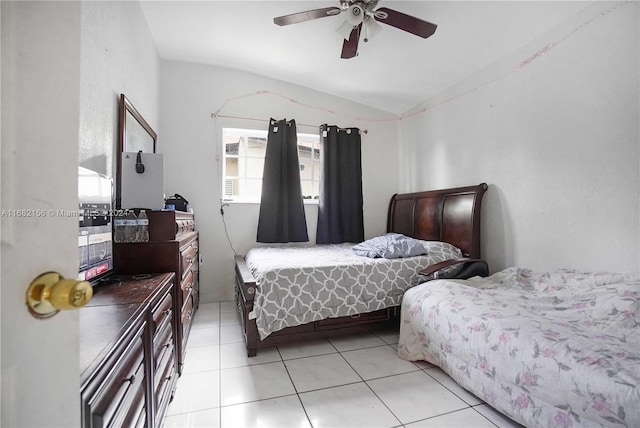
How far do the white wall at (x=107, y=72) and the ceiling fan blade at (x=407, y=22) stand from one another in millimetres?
1741

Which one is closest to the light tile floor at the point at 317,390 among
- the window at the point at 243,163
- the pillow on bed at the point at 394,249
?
the pillow on bed at the point at 394,249

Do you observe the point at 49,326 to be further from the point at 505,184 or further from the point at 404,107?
the point at 404,107

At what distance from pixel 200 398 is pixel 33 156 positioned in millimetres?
1744

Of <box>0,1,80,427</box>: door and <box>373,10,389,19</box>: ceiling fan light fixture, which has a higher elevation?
<box>373,10,389,19</box>: ceiling fan light fixture

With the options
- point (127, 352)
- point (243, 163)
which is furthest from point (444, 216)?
point (127, 352)

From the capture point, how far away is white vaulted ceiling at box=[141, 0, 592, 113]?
7.45 ft

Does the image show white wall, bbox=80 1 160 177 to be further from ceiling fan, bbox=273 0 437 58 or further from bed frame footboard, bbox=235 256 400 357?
bed frame footboard, bbox=235 256 400 357

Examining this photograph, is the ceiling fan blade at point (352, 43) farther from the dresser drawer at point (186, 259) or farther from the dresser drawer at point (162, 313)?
the dresser drawer at point (162, 313)

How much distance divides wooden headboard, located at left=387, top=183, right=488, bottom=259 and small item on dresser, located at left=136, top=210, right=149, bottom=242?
268 cm

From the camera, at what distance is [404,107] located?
4.02m

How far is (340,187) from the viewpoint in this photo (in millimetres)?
3832

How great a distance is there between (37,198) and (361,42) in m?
2.96

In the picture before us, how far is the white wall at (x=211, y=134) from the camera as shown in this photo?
3.38 m

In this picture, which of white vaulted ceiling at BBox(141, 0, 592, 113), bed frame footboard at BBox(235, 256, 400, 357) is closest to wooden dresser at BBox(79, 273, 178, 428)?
bed frame footboard at BBox(235, 256, 400, 357)
